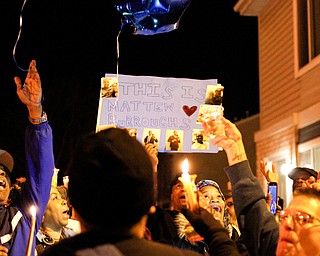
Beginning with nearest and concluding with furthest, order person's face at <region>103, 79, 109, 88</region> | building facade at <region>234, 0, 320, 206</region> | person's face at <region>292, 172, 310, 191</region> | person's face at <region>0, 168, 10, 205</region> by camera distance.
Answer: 1. person's face at <region>0, 168, 10, 205</region>
2. person's face at <region>292, 172, 310, 191</region>
3. person's face at <region>103, 79, 109, 88</region>
4. building facade at <region>234, 0, 320, 206</region>

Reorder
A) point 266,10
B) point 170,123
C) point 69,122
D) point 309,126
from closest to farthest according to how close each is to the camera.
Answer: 1. point 170,123
2. point 309,126
3. point 266,10
4. point 69,122

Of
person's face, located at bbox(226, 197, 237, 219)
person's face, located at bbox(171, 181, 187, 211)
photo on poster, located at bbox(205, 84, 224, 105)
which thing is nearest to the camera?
person's face, located at bbox(171, 181, 187, 211)

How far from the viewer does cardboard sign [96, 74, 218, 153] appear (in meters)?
6.20

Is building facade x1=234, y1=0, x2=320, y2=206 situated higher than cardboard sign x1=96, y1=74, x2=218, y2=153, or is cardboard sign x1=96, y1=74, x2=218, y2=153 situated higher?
building facade x1=234, y1=0, x2=320, y2=206

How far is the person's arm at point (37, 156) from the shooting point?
13.5 feet

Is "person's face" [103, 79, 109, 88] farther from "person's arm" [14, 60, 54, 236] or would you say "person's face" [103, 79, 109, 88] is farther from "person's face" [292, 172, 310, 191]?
"person's face" [292, 172, 310, 191]

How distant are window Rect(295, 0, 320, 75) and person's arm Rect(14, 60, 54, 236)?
332 inches

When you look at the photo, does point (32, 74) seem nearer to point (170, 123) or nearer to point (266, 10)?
point (170, 123)

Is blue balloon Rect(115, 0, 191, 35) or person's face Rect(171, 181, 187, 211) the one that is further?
blue balloon Rect(115, 0, 191, 35)

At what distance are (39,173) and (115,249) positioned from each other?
232 centimetres

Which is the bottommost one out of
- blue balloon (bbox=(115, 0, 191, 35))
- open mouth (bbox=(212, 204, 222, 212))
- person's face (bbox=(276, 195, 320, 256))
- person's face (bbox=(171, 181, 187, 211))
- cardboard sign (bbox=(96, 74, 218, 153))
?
person's face (bbox=(276, 195, 320, 256))

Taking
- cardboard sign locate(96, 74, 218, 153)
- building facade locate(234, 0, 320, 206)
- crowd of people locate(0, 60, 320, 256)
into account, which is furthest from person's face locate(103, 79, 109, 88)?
building facade locate(234, 0, 320, 206)

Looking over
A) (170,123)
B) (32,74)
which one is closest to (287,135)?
(170,123)

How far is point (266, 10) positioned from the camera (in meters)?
14.8
